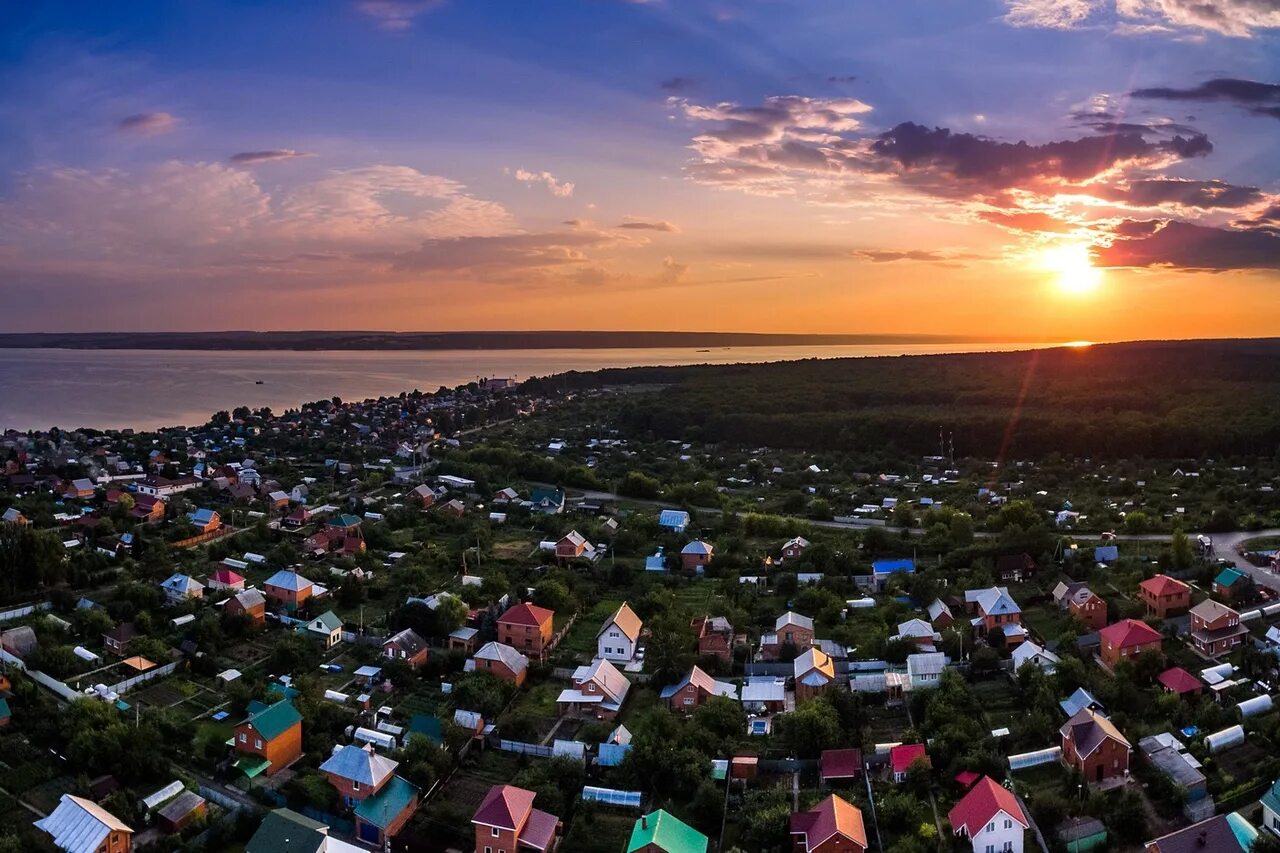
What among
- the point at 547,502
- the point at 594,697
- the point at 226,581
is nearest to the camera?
the point at 594,697

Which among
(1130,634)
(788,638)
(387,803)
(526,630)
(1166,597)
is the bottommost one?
(387,803)

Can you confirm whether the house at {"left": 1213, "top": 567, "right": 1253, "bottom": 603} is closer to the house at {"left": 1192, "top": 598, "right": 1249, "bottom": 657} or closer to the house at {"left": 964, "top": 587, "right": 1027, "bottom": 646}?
the house at {"left": 1192, "top": 598, "right": 1249, "bottom": 657}

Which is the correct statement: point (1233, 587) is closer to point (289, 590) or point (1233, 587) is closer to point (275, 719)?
point (275, 719)

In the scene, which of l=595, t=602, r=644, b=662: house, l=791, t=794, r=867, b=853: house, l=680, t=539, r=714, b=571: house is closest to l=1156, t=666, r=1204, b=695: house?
l=791, t=794, r=867, b=853: house

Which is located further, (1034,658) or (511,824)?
(1034,658)

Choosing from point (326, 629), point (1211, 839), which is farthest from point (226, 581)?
point (1211, 839)

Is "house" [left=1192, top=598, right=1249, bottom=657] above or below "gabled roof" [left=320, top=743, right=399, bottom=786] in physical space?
above

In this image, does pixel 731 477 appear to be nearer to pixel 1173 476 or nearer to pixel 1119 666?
pixel 1173 476

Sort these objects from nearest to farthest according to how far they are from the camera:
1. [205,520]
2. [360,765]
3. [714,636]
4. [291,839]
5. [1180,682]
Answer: [291,839] → [360,765] → [1180,682] → [714,636] → [205,520]
